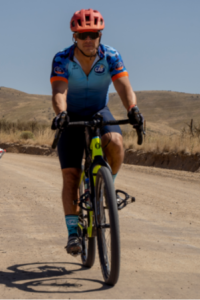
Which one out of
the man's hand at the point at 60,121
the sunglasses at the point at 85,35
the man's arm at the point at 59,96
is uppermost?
the sunglasses at the point at 85,35

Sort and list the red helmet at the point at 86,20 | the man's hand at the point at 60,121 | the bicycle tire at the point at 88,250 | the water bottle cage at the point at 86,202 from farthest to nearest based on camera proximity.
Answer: the bicycle tire at the point at 88,250, the red helmet at the point at 86,20, the water bottle cage at the point at 86,202, the man's hand at the point at 60,121

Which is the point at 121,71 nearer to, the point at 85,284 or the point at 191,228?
the point at 85,284

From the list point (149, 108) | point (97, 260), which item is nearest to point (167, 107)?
point (149, 108)

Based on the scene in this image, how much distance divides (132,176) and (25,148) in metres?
12.2

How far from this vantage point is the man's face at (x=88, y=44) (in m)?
3.88

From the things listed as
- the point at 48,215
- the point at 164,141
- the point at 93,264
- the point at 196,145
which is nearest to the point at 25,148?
the point at 164,141

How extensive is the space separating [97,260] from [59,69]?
1.82 metres

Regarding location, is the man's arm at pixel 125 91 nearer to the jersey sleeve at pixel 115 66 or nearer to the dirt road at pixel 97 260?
the jersey sleeve at pixel 115 66

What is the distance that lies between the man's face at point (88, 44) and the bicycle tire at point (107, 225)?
1114mm

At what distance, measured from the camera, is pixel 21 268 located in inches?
153

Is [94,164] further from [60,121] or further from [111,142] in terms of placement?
[60,121]

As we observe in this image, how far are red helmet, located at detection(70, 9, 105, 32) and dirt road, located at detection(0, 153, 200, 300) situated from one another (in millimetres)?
2090

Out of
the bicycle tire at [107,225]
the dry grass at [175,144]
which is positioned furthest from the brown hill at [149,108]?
the bicycle tire at [107,225]

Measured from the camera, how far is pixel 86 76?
3982 mm
